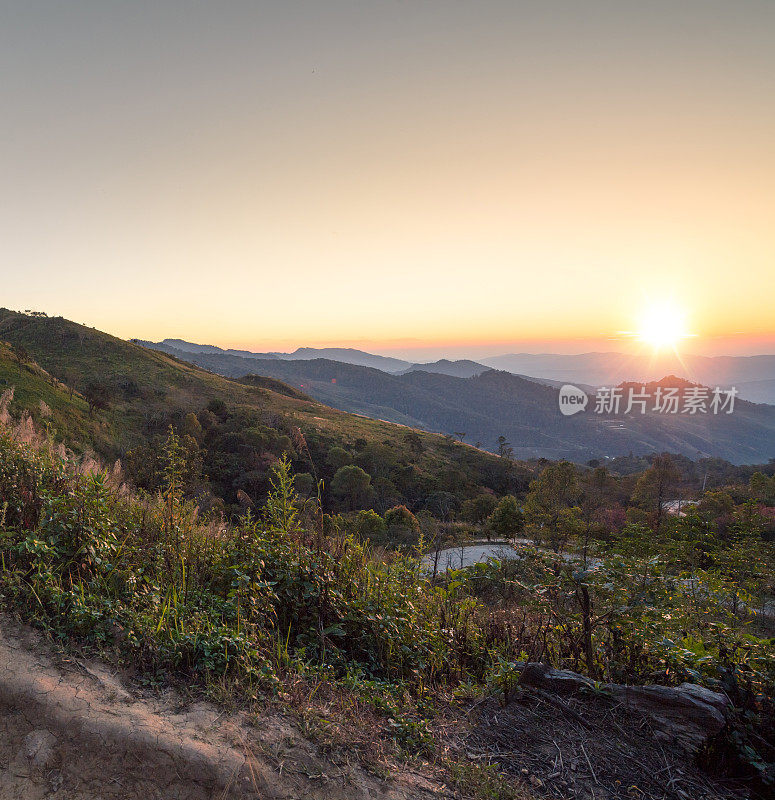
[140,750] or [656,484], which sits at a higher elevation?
[140,750]

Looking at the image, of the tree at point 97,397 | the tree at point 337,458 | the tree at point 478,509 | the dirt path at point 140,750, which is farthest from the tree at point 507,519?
the tree at point 97,397

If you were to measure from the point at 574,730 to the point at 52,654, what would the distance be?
11.8 ft

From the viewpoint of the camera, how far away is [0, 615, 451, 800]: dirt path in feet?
7.36

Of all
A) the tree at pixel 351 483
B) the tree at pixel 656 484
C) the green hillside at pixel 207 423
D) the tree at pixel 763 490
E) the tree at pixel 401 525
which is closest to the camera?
the tree at pixel 401 525

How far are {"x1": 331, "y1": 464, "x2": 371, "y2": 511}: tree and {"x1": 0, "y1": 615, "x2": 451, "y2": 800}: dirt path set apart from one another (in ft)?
125

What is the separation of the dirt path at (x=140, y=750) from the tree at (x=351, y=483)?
38108 mm

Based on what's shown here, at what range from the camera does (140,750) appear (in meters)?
2.34

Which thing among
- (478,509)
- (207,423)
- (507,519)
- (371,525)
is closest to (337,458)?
(207,423)

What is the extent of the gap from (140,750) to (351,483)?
38779 millimetres

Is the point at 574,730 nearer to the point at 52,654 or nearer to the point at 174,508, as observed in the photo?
the point at 52,654

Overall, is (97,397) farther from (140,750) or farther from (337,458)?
(140,750)

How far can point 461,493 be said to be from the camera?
50250mm

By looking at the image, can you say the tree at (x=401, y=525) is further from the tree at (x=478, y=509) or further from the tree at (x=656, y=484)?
the tree at (x=656, y=484)

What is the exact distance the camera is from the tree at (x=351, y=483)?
4047cm
